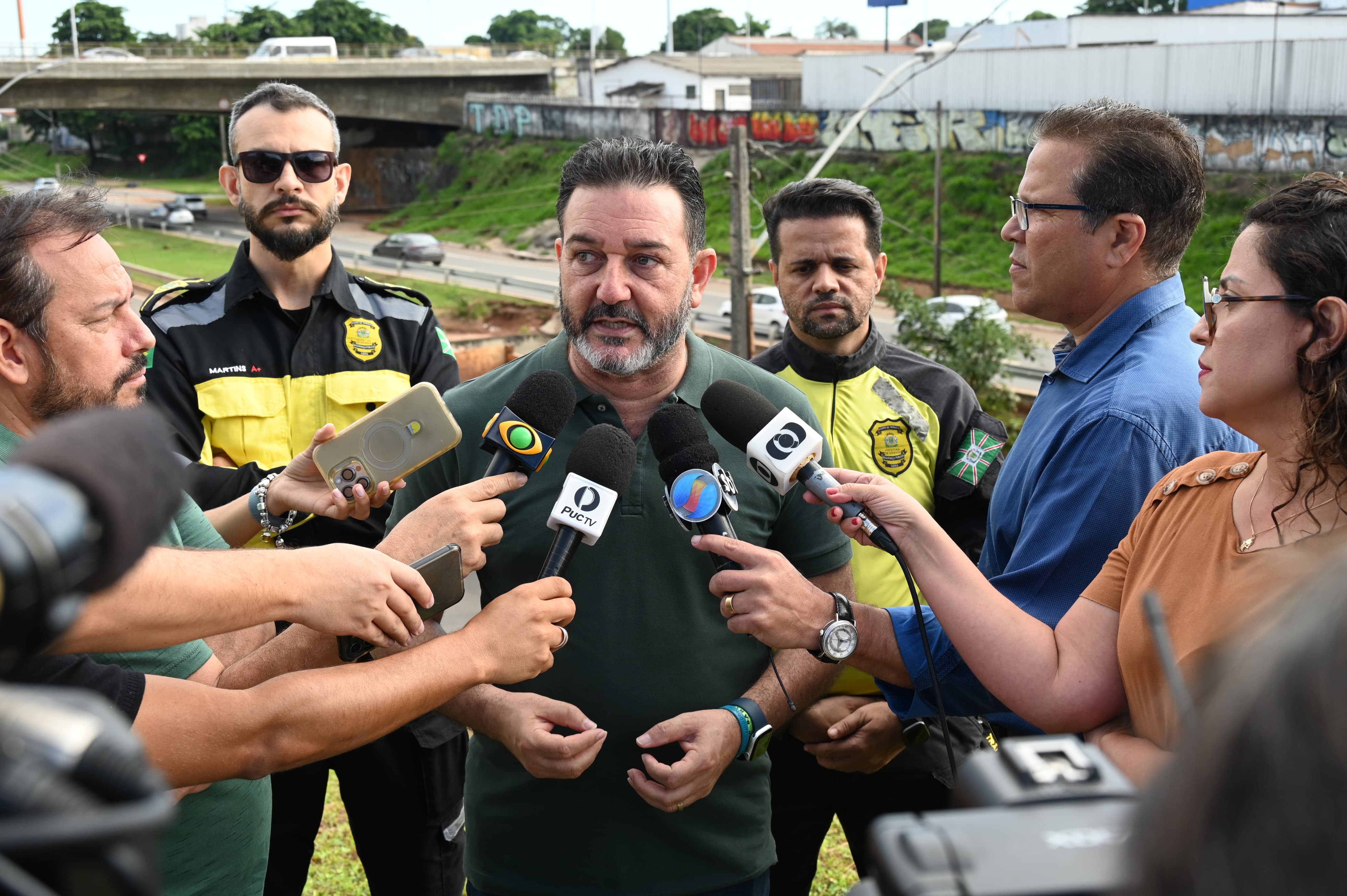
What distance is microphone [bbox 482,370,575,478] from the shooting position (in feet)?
8.13

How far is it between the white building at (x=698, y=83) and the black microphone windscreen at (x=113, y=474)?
38.7 m

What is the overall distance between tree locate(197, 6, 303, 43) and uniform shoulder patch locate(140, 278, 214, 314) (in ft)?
200

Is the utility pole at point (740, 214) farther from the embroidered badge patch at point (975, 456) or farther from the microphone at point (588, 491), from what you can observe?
the microphone at point (588, 491)

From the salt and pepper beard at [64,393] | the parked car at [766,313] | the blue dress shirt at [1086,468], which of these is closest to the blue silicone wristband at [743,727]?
the blue dress shirt at [1086,468]

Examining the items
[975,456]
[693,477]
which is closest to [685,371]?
[693,477]

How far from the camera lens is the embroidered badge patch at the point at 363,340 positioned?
3.94 meters

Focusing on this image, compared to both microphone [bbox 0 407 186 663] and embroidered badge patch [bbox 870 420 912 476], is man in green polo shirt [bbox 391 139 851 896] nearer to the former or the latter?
embroidered badge patch [bbox 870 420 912 476]

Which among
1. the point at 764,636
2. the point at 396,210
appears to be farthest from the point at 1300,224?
the point at 396,210

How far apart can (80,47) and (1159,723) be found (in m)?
59.8

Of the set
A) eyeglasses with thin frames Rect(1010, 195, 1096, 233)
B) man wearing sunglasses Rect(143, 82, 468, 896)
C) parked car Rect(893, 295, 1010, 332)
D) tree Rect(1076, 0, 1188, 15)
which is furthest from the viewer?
tree Rect(1076, 0, 1188, 15)

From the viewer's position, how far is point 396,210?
41375 millimetres

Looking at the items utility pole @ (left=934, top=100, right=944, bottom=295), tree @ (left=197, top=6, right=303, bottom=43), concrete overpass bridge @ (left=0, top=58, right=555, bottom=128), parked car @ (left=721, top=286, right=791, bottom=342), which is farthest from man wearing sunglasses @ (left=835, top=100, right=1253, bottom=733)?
tree @ (left=197, top=6, right=303, bottom=43)

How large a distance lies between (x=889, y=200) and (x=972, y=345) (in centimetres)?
1545

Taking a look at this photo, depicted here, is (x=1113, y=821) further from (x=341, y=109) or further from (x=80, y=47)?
(x=80, y=47)
